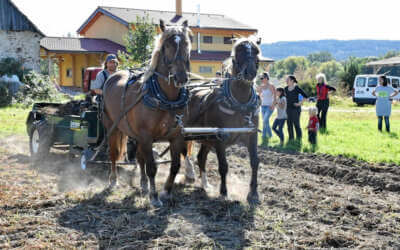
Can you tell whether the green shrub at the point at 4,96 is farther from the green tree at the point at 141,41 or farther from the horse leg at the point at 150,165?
the horse leg at the point at 150,165

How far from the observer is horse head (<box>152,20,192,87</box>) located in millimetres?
5281

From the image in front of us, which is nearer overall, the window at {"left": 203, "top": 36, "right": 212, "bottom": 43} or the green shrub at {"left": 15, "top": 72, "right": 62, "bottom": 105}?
the green shrub at {"left": 15, "top": 72, "right": 62, "bottom": 105}

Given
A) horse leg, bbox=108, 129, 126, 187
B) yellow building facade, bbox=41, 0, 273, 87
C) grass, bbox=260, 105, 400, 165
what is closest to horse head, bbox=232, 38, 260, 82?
horse leg, bbox=108, 129, 126, 187

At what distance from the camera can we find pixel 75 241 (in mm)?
4473

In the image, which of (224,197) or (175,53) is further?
(224,197)

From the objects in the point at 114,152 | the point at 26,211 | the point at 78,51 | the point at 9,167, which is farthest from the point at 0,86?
the point at 26,211

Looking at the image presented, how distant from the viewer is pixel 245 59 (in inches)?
231

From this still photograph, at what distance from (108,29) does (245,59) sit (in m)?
33.6

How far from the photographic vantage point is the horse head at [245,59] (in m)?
5.78

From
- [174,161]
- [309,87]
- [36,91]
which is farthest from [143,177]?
[309,87]

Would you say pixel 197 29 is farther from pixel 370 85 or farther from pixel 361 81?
pixel 370 85

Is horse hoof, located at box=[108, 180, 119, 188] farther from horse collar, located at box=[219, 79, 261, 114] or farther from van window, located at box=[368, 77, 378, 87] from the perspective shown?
van window, located at box=[368, 77, 378, 87]

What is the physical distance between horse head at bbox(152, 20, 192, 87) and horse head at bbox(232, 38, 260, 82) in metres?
0.74

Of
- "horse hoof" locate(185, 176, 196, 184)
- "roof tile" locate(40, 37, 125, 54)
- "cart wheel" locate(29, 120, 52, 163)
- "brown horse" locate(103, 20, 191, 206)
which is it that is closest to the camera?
"brown horse" locate(103, 20, 191, 206)
